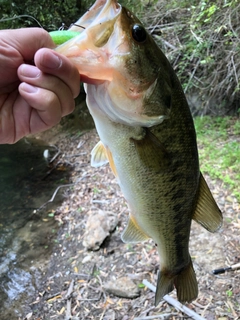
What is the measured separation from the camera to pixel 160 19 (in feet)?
23.2

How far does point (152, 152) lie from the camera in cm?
135

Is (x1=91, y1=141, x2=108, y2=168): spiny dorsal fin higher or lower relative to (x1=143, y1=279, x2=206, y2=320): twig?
higher

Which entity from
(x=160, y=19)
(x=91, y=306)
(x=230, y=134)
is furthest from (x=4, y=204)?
(x=160, y=19)

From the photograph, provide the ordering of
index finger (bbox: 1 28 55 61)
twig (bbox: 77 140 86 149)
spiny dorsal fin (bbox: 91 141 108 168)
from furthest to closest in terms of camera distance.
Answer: twig (bbox: 77 140 86 149) < spiny dorsal fin (bbox: 91 141 108 168) < index finger (bbox: 1 28 55 61)

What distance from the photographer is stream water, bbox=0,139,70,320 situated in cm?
411

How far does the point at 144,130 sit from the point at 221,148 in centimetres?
420

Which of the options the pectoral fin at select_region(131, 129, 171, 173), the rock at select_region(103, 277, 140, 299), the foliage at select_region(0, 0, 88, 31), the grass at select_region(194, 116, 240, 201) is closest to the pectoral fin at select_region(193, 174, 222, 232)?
the pectoral fin at select_region(131, 129, 171, 173)

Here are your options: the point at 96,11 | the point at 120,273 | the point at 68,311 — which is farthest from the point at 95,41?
the point at 68,311

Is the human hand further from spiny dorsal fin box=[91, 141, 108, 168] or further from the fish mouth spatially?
Result: spiny dorsal fin box=[91, 141, 108, 168]

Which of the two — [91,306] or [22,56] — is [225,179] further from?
[22,56]

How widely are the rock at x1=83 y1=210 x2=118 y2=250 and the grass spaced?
5.44 ft

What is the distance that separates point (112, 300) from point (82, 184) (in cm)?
296

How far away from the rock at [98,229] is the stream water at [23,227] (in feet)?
2.48

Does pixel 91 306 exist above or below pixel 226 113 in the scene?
above
